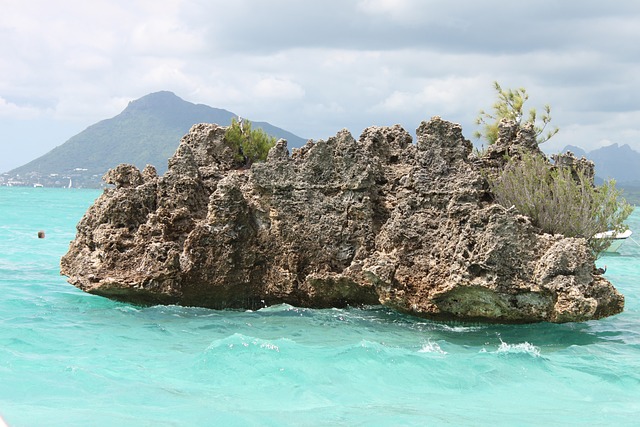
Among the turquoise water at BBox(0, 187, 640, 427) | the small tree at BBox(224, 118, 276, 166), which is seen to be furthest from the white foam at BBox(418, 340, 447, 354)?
the small tree at BBox(224, 118, 276, 166)

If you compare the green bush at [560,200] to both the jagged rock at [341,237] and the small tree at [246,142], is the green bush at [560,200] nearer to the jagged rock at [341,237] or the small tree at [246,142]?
the jagged rock at [341,237]

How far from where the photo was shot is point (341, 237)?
1259 centimetres

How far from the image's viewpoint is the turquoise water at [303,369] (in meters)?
8.42

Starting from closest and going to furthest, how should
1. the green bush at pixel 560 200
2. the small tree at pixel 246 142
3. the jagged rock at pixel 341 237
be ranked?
the jagged rock at pixel 341 237 < the green bush at pixel 560 200 < the small tree at pixel 246 142

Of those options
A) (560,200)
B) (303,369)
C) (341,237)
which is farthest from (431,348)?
(560,200)

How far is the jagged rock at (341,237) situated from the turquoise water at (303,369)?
572mm

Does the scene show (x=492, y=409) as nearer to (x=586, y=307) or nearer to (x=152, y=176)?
(x=586, y=307)

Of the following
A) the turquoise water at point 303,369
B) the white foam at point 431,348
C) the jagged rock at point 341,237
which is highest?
the jagged rock at point 341,237

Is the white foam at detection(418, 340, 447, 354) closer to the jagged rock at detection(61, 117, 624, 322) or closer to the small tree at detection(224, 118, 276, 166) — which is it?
the jagged rock at detection(61, 117, 624, 322)

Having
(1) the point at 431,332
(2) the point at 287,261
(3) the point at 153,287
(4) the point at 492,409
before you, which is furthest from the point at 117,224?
(4) the point at 492,409

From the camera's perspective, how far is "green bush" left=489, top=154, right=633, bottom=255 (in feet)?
40.0

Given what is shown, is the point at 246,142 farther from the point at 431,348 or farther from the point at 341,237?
the point at 431,348

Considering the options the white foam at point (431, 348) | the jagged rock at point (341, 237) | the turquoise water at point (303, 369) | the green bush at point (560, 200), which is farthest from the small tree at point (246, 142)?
the white foam at point (431, 348)

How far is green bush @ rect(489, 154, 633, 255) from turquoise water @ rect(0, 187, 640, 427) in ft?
5.87
